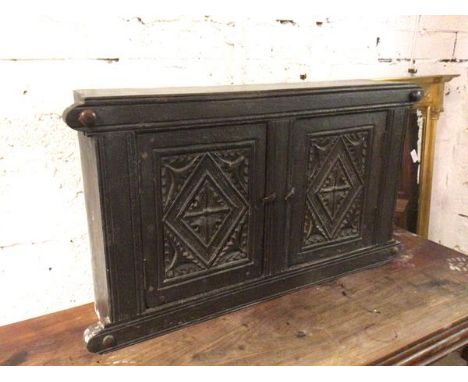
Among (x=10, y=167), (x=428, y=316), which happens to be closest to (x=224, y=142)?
(x=10, y=167)

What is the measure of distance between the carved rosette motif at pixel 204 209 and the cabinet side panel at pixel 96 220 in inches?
5.1

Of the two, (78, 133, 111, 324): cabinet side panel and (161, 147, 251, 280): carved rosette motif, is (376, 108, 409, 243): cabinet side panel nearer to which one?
(161, 147, 251, 280): carved rosette motif

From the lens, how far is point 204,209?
0.97 meters

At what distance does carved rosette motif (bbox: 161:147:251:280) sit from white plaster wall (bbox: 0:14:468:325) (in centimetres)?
33

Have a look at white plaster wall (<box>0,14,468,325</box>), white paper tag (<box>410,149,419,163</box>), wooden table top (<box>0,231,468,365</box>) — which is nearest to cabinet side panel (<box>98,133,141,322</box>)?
wooden table top (<box>0,231,468,365</box>)

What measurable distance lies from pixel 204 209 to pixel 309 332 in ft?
1.17

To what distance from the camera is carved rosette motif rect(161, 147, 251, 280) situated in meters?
0.92

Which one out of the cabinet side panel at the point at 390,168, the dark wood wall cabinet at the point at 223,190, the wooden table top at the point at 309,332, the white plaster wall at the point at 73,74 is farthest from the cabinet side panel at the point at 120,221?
the cabinet side panel at the point at 390,168

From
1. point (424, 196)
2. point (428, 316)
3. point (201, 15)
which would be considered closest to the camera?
point (428, 316)

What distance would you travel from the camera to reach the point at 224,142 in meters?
0.95

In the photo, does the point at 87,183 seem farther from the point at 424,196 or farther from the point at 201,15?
the point at 424,196

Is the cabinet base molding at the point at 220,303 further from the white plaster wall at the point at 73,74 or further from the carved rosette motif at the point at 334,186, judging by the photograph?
the white plaster wall at the point at 73,74

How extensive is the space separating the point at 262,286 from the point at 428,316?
0.39m

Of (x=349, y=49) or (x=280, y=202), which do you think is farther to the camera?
(x=349, y=49)
